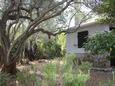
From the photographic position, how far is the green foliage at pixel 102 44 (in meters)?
17.4

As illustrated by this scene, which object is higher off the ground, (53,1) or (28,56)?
(53,1)

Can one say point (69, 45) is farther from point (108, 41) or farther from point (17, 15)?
point (17, 15)

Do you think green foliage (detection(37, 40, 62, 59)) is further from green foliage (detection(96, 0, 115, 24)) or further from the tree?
the tree

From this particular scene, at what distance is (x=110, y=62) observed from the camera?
19.1 metres

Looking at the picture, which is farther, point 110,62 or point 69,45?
point 69,45

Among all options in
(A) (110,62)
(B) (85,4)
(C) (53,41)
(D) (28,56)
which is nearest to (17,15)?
(B) (85,4)

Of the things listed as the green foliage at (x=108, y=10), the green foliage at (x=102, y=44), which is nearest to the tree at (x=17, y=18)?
the green foliage at (x=108, y=10)

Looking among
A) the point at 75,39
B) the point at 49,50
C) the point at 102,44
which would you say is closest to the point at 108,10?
the point at 102,44

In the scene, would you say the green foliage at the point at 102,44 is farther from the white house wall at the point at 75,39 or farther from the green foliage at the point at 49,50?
the green foliage at the point at 49,50

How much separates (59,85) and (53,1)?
9951mm

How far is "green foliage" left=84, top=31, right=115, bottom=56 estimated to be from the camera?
17359mm

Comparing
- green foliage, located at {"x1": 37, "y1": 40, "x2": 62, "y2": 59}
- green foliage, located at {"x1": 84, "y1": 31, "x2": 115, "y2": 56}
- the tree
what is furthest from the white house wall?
the tree

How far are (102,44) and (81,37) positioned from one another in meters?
6.80

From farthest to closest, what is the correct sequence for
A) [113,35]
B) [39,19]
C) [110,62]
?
[110,62]
[113,35]
[39,19]
